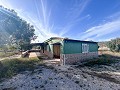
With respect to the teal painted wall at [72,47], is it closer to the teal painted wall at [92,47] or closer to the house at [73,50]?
the house at [73,50]

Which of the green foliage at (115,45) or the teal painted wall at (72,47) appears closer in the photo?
the teal painted wall at (72,47)

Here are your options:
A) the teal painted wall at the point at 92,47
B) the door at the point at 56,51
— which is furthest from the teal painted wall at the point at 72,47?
the door at the point at 56,51

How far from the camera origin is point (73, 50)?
15.6m

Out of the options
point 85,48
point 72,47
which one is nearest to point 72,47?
point 72,47

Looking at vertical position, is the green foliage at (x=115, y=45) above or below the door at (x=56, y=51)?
above

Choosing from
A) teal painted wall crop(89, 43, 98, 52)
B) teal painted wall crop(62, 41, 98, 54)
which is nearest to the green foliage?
teal painted wall crop(89, 43, 98, 52)

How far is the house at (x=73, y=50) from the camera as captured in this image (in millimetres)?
14609

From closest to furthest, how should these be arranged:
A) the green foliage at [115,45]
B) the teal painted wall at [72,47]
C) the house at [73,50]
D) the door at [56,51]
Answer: the house at [73,50] → the teal painted wall at [72,47] → the door at [56,51] → the green foliage at [115,45]

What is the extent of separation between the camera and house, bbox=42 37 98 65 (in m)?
14.6

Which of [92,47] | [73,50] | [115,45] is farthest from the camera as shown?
[115,45]

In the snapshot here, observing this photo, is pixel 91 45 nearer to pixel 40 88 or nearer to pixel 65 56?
pixel 65 56

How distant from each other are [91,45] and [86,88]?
12953 millimetres

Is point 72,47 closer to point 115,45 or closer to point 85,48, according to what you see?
point 85,48

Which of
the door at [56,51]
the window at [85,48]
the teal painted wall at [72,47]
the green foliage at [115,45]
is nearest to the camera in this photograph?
the teal painted wall at [72,47]
